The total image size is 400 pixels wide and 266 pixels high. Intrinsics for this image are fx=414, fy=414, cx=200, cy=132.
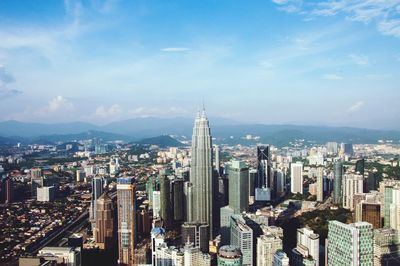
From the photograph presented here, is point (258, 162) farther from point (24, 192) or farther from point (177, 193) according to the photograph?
point (24, 192)

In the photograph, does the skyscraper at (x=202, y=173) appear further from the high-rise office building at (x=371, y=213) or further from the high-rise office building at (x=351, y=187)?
the high-rise office building at (x=351, y=187)

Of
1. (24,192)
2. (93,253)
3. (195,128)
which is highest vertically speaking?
(195,128)

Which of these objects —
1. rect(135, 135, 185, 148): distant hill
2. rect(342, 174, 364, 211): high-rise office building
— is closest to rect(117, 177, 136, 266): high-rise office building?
rect(342, 174, 364, 211): high-rise office building

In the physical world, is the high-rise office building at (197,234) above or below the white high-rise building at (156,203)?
below

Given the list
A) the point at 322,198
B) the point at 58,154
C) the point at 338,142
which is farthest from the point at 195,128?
the point at 338,142

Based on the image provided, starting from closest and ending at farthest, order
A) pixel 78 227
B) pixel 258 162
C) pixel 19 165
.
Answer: pixel 78 227 → pixel 19 165 → pixel 258 162

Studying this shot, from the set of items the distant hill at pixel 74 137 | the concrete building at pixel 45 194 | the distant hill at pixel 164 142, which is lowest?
the concrete building at pixel 45 194

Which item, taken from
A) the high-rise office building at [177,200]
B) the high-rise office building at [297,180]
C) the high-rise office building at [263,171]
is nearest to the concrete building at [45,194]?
the high-rise office building at [177,200]

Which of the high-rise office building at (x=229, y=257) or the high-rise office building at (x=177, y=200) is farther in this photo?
the high-rise office building at (x=177, y=200)
